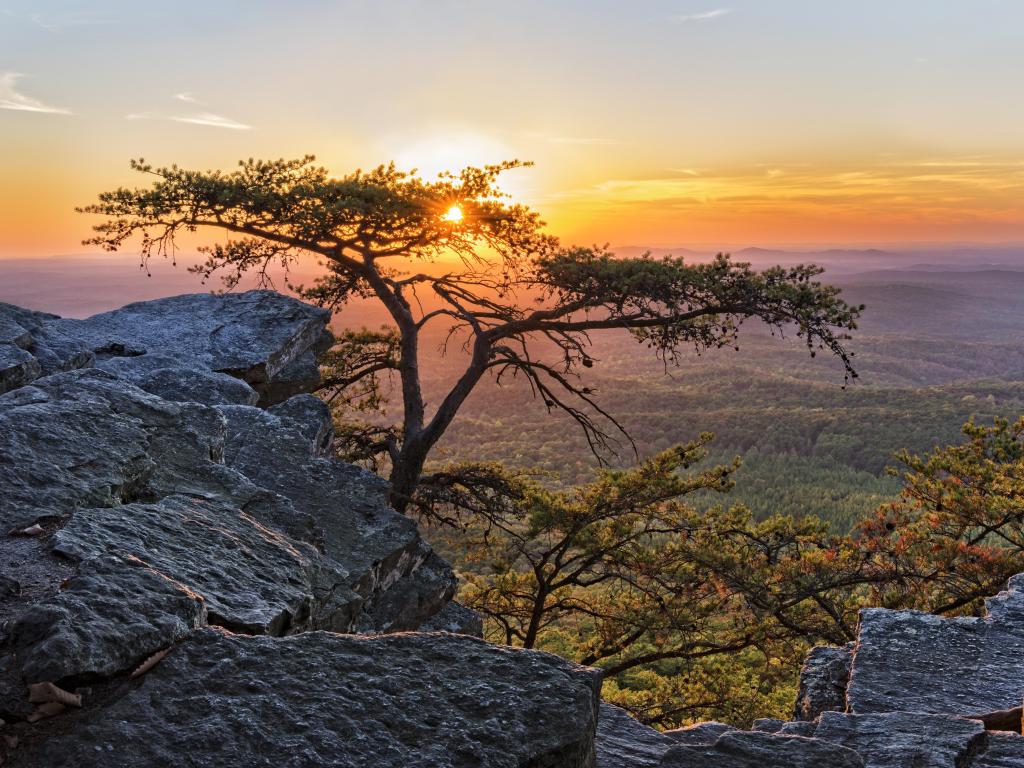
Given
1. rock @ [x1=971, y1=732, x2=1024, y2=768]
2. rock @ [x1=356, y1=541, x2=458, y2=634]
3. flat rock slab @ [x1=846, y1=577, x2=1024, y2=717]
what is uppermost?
rock @ [x1=971, y1=732, x2=1024, y2=768]

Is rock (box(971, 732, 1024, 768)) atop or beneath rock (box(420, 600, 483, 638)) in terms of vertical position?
atop

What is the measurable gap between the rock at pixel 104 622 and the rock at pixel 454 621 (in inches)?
232

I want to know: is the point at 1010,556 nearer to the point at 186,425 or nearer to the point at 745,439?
the point at 186,425

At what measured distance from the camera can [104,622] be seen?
11.5ft

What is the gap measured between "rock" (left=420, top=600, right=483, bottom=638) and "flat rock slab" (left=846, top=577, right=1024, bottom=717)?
528cm

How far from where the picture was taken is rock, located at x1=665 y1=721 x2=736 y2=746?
4.90 meters

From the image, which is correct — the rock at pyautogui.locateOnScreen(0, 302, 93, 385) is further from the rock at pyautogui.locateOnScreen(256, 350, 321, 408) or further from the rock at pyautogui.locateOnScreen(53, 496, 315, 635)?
the rock at pyautogui.locateOnScreen(53, 496, 315, 635)

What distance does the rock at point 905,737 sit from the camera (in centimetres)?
432

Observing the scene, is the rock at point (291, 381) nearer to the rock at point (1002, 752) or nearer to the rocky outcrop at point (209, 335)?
the rocky outcrop at point (209, 335)

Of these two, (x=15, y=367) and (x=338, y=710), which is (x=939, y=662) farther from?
(x=15, y=367)

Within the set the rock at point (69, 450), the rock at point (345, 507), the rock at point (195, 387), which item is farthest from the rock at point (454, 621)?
the rock at point (69, 450)

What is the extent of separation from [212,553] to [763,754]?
3599mm

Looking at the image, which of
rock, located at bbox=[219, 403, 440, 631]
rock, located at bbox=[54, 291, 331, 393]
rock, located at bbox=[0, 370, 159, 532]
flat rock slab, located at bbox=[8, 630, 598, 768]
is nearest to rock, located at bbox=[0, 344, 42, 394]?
rock, located at bbox=[54, 291, 331, 393]

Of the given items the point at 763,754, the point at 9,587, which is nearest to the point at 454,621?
the point at 763,754
